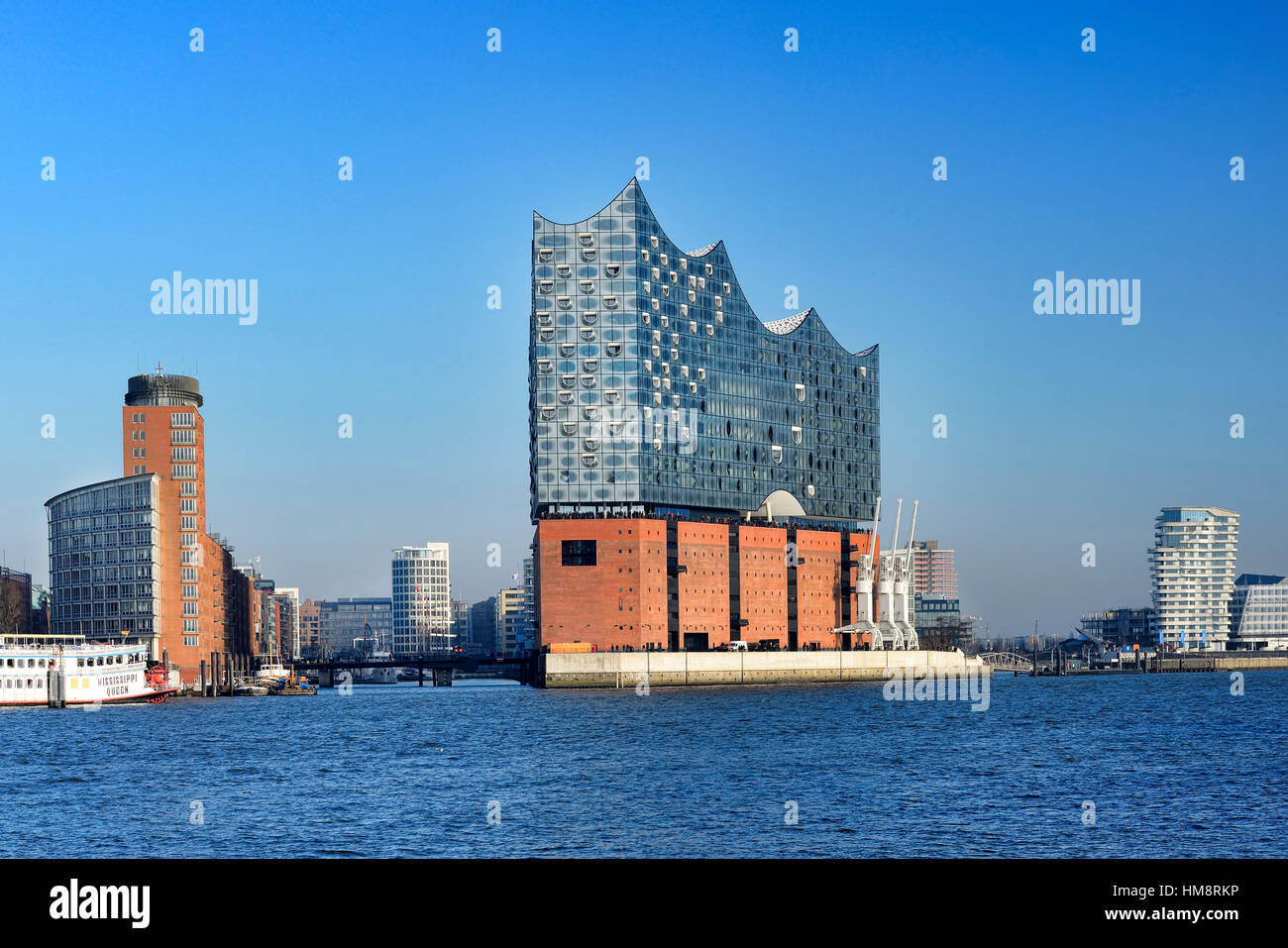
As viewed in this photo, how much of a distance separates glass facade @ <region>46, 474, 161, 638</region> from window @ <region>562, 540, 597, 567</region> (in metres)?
52.7

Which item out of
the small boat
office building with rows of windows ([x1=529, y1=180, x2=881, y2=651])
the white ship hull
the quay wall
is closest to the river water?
the white ship hull

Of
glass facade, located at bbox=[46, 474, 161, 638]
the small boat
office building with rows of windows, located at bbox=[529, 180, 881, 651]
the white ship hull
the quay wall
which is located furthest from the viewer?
the small boat

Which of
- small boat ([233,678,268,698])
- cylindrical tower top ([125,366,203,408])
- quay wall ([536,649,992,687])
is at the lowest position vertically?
small boat ([233,678,268,698])

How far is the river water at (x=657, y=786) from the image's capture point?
46.5m

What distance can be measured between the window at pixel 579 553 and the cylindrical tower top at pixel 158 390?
2227 inches

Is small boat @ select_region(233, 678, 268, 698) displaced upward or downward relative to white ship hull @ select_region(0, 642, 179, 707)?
downward

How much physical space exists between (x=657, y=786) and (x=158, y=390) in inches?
5802

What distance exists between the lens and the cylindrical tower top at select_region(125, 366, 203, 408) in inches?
7515

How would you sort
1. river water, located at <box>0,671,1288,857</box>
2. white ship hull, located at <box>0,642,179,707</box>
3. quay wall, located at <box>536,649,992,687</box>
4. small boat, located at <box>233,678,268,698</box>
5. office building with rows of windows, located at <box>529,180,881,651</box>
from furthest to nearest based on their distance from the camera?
small boat, located at <box>233,678,268,698</box> < office building with rows of windows, located at <box>529,180,881,651</box> < quay wall, located at <box>536,649,992,687</box> < white ship hull, located at <box>0,642,179,707</box> < river water, located at <box>0,671,1288,857</box>

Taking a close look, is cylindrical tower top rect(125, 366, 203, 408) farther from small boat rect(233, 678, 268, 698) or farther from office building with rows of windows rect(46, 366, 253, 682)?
small boat rect(233, 678, 268, 698)
